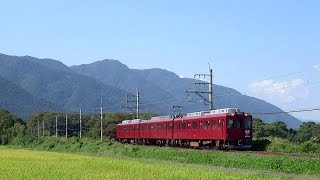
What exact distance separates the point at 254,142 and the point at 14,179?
21506 mm

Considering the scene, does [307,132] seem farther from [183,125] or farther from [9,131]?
[9,131]

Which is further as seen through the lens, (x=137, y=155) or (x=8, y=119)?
(x=8, y=119)

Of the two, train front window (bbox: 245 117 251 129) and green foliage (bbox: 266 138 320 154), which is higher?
train front window (bbox: 245 117 251 129)

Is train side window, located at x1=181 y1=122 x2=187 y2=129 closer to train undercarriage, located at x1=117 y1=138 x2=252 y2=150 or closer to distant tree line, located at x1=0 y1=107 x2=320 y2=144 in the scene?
train undercarriage, located at x1=117 y1=138 x2=252 y2=150

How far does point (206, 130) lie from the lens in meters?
37.0

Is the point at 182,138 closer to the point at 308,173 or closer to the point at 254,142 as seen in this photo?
the point at 254,142

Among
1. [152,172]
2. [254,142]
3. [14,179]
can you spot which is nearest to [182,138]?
[254,142]

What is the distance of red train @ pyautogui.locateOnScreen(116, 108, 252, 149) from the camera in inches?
1355

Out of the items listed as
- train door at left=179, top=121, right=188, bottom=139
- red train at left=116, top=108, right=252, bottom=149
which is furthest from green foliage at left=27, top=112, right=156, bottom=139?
train door at left=179, top=121, right=188, bottom=139

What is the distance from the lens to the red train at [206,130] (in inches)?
1355

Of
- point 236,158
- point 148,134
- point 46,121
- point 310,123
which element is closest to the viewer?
point 236,158

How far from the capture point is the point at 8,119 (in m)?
111

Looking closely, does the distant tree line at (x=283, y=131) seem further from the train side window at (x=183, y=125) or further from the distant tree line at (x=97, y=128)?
the train side window at (x=183, y=125)

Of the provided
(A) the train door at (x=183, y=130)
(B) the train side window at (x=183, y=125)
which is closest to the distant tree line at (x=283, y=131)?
(A) the train door at (x=183, y=130)
